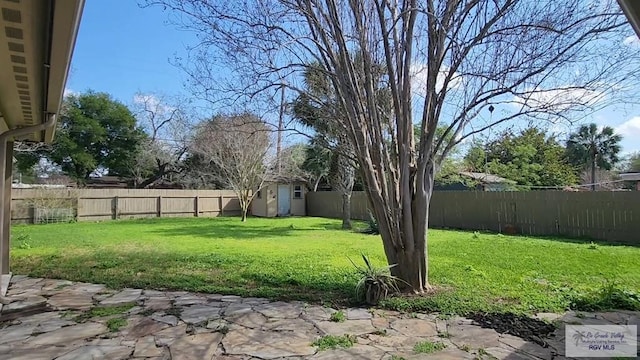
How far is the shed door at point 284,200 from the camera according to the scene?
19297 mm

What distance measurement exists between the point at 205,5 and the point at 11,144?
358 cm

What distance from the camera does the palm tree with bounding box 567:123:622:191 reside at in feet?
72.1

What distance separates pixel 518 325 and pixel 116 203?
646 inches

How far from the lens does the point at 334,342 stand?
3127 mm

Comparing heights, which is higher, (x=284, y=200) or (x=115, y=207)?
(x=284, y=200)

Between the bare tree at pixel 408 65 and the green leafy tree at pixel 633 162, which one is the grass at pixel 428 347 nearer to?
the bare tree at pixel 408 65

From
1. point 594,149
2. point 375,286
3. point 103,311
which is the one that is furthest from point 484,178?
point 103,311

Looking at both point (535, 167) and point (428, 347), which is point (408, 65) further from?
point (535, 167)

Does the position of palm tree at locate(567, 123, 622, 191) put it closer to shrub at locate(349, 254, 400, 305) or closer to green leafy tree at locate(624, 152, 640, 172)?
green leafy tree at locate(624, 152, 640, 172)

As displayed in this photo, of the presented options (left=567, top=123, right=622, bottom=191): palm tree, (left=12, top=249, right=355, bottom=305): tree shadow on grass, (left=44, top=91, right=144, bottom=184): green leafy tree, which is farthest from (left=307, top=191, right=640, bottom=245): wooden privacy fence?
(left=44, top=91, right=144, bottom=184): green leafy tree

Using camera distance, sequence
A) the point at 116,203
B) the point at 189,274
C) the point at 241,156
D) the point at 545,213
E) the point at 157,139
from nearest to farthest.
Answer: the point at 189,274
the point at 545,213
the point at 241,156
the point at 116,203
the point at 157,139

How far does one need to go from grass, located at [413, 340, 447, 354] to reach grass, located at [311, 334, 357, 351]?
0.50 m

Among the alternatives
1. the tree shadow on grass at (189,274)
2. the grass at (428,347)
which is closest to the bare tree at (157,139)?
the tree shadow on grass at (189,274)

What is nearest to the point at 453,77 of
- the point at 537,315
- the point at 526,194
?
the point at 537,315
